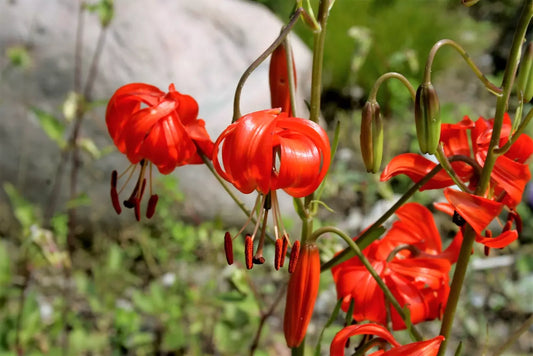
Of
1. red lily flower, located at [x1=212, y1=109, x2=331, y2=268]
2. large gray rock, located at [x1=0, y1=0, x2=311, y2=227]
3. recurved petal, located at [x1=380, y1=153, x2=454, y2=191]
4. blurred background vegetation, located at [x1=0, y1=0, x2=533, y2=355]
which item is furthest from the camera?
large gray rock, located at [x1=0, y1=0, x2=311, y2=227]

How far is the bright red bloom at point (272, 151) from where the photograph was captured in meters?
0.61

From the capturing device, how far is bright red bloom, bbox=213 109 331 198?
2.00 feet

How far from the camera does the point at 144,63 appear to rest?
2.78m

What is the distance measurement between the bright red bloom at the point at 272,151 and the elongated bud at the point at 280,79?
0.40 ft

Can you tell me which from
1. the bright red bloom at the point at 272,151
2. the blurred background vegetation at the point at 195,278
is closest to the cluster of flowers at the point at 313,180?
the bright red bloom at the point at 272,151

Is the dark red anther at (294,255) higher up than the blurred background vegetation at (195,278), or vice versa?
the dark red anther at (294,255)

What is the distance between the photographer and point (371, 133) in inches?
28.0

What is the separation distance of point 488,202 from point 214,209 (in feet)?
6.91

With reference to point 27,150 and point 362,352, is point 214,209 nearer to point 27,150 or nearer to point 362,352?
point 27,150

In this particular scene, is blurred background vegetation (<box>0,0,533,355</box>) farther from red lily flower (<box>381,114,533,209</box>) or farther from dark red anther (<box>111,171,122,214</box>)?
dark red anther (<box>111,171,122,214</box>)

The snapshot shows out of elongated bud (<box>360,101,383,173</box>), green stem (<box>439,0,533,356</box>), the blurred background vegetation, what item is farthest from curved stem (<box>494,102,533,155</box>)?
the blurred background vegetation

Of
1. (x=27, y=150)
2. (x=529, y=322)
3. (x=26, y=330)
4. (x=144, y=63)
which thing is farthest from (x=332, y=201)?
(x=529, y=322)

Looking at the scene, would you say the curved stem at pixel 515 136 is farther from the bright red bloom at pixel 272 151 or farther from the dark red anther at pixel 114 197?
the dark red anther at pixel 114 197

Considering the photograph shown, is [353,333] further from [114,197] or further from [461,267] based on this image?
[114,197]
